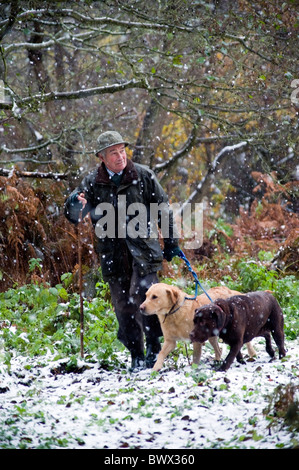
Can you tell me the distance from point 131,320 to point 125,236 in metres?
1.00

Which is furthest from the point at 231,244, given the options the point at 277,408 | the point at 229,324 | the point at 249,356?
the point at 277,408

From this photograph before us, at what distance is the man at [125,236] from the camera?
6293 mm

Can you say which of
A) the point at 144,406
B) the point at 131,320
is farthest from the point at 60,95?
the point at 144,406

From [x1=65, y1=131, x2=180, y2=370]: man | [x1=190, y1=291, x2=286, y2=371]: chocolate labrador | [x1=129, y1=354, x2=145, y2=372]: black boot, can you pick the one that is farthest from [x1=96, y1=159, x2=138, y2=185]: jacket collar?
[x1=129, y1=354, x2=145, y2=372]: black boot

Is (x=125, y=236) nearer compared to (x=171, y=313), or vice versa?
(x=171, y=313)

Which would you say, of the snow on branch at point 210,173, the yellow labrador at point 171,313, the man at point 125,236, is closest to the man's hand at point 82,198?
the man at point 125,236

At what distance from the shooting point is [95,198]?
6.53 metres

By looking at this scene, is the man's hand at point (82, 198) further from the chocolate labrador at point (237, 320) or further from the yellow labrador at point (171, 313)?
the chocolate labrador at point (237, 320)

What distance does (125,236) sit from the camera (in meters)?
6.35

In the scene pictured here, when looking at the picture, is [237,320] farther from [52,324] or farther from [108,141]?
[52,324]

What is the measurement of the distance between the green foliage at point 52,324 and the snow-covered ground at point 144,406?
49 cm

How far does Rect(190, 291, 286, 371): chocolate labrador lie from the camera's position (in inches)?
225

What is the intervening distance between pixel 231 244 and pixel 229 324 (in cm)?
820
